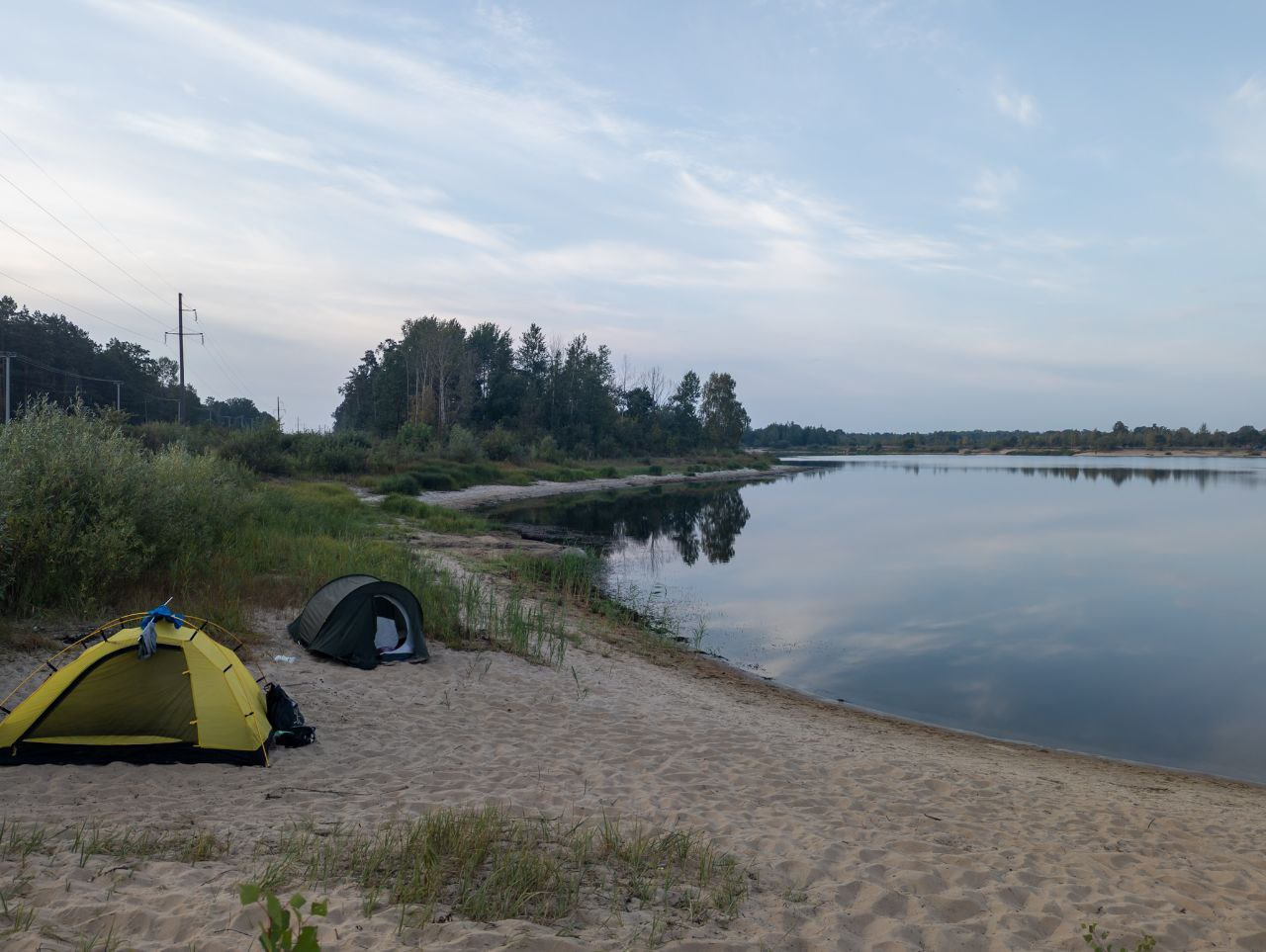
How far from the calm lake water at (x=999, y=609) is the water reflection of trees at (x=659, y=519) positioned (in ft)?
0.65

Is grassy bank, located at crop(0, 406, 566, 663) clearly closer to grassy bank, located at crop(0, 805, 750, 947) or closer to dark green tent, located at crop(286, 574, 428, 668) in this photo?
dark green tent, located at crop(286, 574, 428, 668)

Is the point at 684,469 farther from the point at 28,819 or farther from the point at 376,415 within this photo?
the point at 28,819

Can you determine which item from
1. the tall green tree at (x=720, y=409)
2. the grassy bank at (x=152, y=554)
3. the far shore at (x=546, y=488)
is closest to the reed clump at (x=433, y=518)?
the far shore at (x=546, y=488)

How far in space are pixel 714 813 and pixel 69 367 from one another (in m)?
64.4

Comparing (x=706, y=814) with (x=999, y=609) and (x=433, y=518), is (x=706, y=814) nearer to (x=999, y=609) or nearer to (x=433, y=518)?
(x=999, y=609)

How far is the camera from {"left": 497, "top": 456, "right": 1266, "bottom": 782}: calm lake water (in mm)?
11656

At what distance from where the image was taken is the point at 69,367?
55.4 metres

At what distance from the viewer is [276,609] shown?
1137 centimetres

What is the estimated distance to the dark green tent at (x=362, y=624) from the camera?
981 centimetres

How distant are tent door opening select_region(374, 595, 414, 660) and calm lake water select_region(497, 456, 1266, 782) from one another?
20.1 ft

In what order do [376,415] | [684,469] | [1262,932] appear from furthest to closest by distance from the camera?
[684,469] → [376,415] → [1262,932]

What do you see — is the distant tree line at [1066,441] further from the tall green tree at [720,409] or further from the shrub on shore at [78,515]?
the shrub on shore at [78,515]

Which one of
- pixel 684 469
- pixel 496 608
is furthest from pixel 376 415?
pixel 496 608

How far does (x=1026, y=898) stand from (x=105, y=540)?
988 cm
